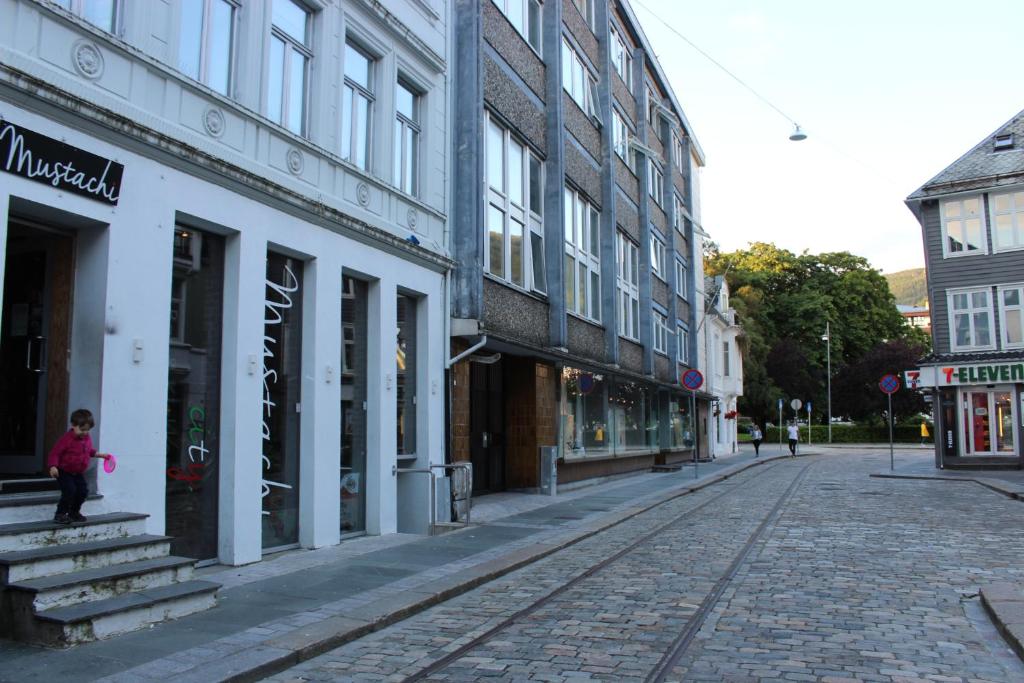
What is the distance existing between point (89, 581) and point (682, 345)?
33.3 meters

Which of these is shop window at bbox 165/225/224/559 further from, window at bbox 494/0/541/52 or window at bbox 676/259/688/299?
window at bbox 676/259/688/299

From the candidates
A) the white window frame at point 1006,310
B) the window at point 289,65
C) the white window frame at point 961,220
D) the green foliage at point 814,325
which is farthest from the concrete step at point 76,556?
the green foliage at point 814,325

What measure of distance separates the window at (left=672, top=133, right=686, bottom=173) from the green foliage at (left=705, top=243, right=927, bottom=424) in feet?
81.0

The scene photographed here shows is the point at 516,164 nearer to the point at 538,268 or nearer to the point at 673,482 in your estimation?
the point at 538,268

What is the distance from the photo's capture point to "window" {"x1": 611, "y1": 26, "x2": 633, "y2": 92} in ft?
92.2

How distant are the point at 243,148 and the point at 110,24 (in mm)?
1951

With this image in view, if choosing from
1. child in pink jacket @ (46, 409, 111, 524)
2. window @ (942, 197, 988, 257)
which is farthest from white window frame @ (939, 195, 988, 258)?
child in pink jacket @ (46, 409, 111, 524)

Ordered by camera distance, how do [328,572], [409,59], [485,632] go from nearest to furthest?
[485,632] → [328,572] → [409,59]

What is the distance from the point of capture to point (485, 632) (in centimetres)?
657

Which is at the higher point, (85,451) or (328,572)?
(85,451)

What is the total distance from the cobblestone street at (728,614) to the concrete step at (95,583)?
1.79 m

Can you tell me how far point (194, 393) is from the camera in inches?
354

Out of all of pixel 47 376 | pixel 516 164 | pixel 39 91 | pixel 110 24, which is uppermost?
pixel 516 164

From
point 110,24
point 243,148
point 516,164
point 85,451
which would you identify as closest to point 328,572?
point 85,451
